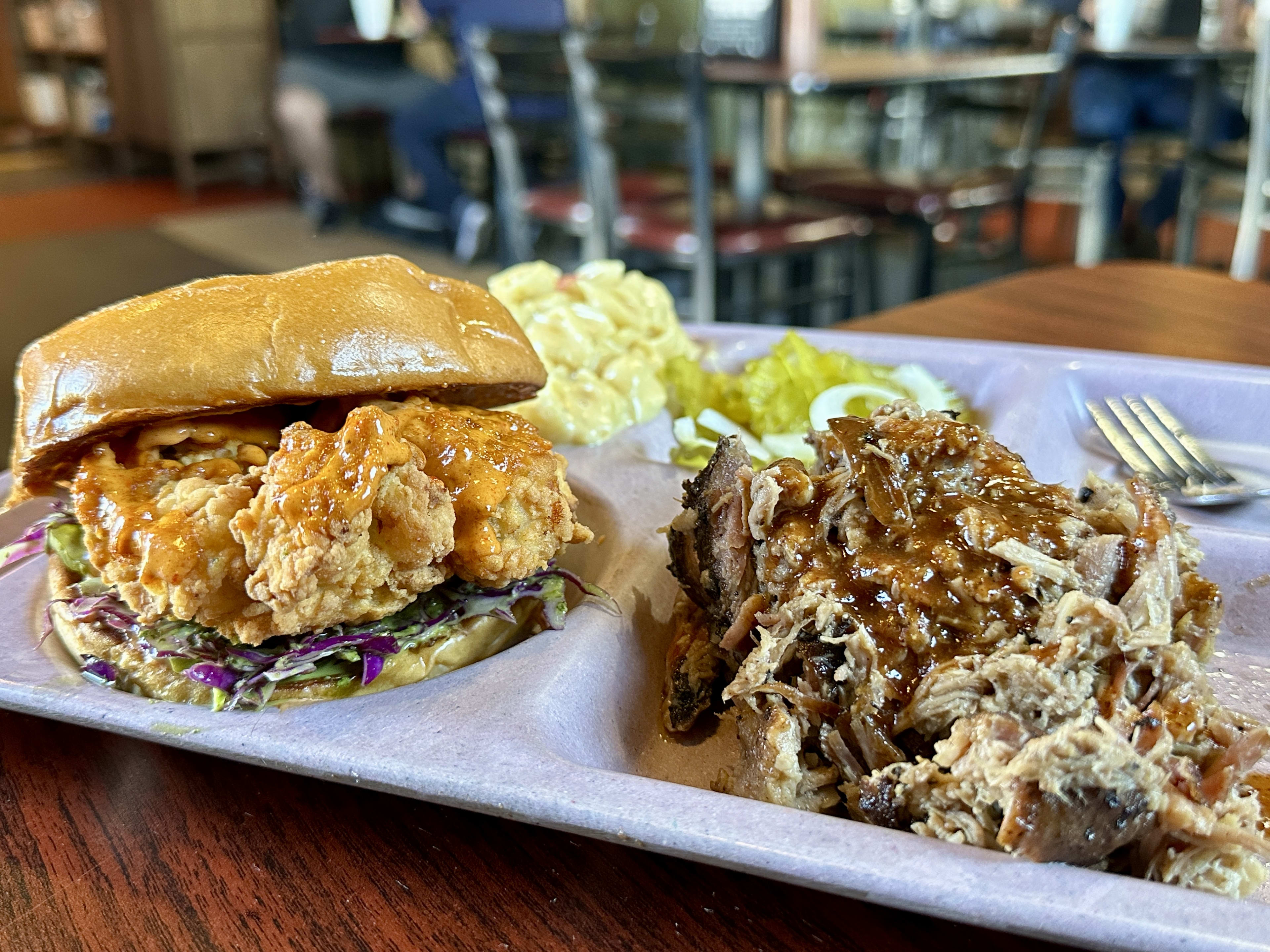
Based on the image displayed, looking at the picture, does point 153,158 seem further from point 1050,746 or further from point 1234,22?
point 1050,746

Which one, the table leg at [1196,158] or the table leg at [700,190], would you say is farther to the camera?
the table leg at [1196,158]

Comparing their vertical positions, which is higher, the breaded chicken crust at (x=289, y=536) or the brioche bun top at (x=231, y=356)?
the brioche bun top at (x=231, y=356)

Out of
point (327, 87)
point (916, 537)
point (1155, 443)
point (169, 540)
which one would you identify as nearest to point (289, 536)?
point (169, 540)

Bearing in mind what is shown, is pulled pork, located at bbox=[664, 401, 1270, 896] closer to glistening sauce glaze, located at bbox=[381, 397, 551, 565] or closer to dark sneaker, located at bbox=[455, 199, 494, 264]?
glistening sauce glaze, located at bbox=[381, 397, 551, 565]

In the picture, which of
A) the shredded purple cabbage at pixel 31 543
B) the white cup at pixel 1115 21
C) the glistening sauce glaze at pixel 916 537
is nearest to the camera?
the glistening sauce glaze at pixel 916 537

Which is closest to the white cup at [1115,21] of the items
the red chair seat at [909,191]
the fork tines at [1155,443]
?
the red chair seat at [909,191]

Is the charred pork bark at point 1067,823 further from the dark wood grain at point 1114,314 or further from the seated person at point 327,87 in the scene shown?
A: the seated person at point 327,87

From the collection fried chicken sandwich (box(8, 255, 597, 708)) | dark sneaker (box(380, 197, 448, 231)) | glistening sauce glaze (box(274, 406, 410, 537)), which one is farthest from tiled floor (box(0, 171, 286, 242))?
glistening sauce glaze (box(274, 406, 410, 537))
